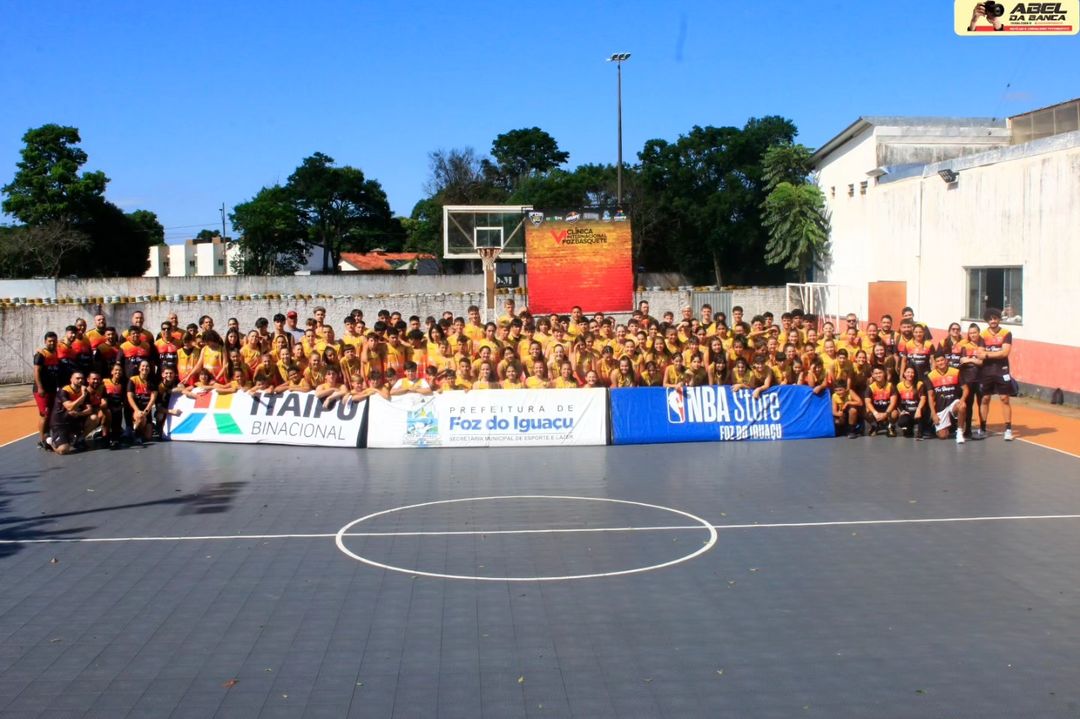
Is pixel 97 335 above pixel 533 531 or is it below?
above

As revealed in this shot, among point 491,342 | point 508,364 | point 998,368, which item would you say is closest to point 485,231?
point 491,342

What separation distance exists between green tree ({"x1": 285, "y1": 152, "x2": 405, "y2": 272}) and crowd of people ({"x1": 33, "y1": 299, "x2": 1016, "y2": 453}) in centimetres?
4828

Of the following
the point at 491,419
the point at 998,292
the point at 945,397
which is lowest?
A: the point at 491,419

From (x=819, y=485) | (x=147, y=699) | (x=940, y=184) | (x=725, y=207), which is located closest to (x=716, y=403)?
(x=819, y=485)

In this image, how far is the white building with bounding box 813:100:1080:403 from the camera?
17859 millimetres

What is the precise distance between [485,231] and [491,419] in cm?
1500

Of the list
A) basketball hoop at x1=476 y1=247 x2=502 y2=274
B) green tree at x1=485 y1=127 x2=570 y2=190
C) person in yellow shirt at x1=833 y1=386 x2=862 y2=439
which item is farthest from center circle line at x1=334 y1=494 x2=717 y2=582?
green tree at x1=485 y1=127 x2=570 y2=190

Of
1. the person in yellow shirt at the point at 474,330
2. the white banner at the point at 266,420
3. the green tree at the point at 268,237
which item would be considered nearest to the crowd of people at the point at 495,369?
the white banner at the point at 266,420

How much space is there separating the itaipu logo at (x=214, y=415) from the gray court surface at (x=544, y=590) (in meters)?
1.80

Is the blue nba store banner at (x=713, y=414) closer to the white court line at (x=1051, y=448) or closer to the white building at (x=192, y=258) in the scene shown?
the white court line at (x=1051, y=448)

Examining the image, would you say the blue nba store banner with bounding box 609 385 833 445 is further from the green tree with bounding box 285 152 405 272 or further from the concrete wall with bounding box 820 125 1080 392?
the green tree with bounding box 285 152 405 272

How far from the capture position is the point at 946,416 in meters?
13.8

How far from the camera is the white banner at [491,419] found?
13.7m

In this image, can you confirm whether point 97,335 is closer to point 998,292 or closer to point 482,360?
point 482,360
